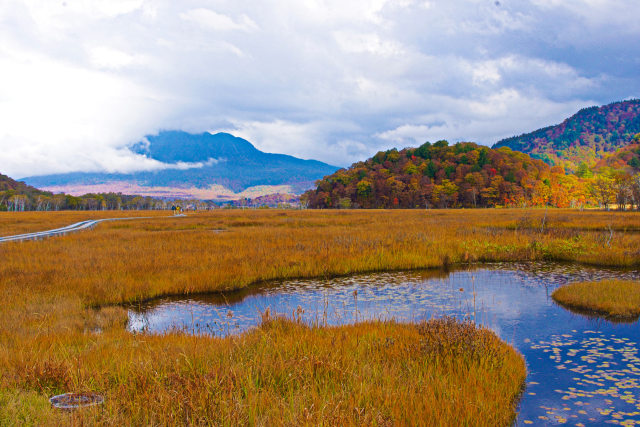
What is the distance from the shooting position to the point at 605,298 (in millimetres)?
11570

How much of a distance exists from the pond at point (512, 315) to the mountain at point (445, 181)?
338ft

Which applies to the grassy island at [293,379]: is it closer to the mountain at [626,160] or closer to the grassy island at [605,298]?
the grassy island at [605,298]

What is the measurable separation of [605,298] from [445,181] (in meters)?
130

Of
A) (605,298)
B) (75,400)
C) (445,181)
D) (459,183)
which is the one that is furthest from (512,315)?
(459,183)

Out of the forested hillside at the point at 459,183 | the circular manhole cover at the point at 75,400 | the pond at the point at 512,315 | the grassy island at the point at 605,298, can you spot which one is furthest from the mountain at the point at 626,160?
the circular manhole cover at the point at 75,400

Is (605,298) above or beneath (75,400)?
beneath

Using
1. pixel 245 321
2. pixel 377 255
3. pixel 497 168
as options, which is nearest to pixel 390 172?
pixel 497 168

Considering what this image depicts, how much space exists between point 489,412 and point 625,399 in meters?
2.92

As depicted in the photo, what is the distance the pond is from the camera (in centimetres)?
628

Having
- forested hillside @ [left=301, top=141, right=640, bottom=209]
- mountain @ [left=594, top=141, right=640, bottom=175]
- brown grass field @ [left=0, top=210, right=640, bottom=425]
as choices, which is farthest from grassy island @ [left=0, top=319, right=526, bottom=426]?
mountain @ [left=594, top=141, right=640, bottom=175]

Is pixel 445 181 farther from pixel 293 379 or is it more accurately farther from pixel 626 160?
pixel 293 379

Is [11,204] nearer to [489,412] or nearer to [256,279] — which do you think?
[256,279]

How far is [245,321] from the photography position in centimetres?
1028

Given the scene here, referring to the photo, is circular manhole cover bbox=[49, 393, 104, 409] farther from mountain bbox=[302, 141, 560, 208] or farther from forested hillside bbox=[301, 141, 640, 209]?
forested hillside bbox=[301, 141, 640, 209]
